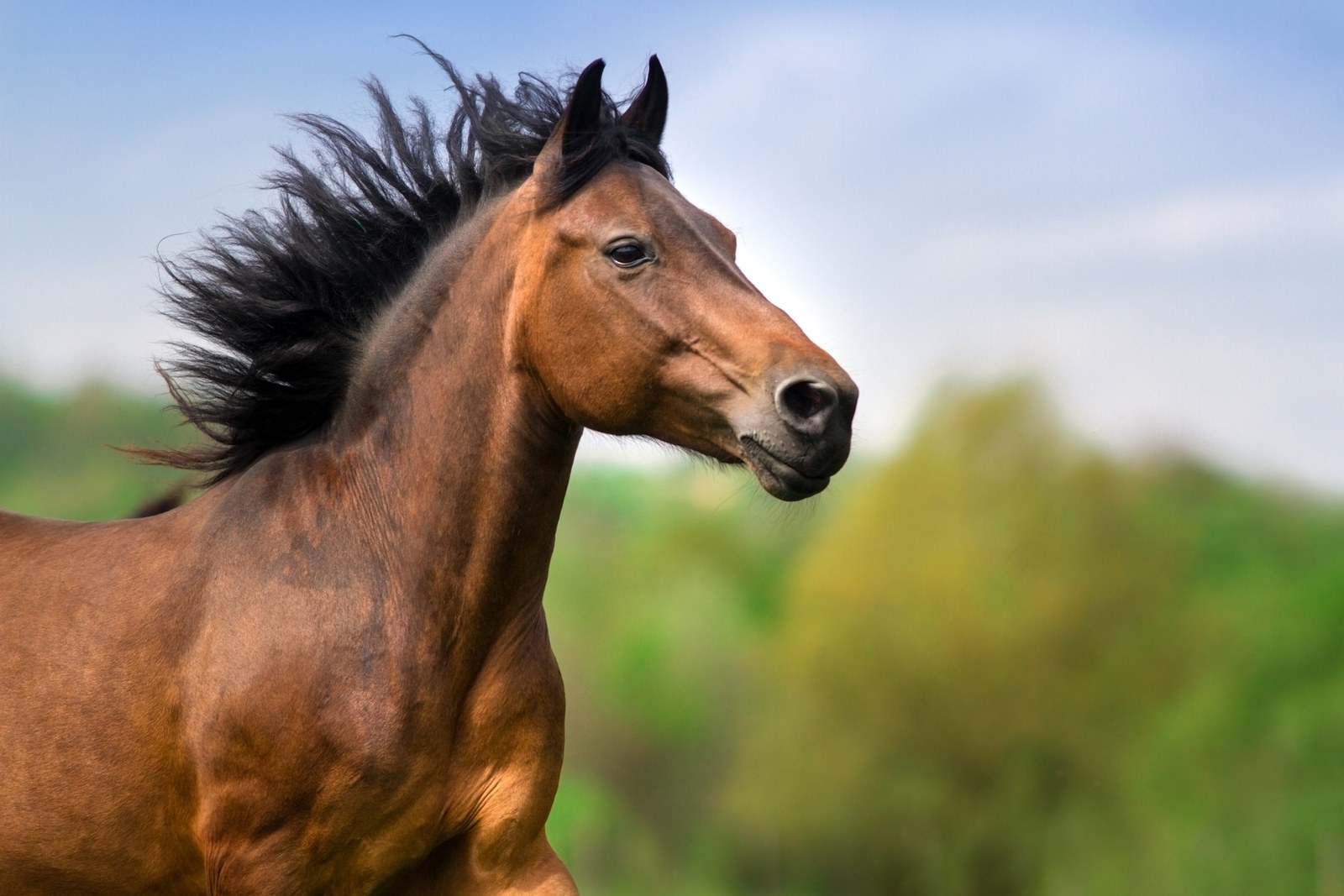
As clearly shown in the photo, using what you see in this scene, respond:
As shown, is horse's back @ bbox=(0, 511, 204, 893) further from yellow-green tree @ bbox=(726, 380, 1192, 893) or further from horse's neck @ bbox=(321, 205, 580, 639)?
yellow-green tree @ bbox=(726, 380, 1192, 893)

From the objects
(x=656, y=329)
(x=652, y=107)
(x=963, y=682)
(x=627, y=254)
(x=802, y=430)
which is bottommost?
(x=963, y=682)

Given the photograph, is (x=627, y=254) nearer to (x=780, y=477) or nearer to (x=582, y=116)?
(x=582, y=116)

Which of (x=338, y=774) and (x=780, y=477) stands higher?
(x=780, y=477)

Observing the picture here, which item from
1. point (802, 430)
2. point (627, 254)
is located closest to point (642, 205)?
point (627, 254)

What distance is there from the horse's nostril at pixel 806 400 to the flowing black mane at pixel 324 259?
987 millimetres

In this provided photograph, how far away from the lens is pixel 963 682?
58.1 feet

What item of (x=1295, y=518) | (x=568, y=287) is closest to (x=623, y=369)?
(x=568, y=287)

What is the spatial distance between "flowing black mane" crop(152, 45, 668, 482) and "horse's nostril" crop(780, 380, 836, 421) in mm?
987

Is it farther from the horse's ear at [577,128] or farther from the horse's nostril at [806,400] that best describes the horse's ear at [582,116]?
the horse's nostril at [806,400]

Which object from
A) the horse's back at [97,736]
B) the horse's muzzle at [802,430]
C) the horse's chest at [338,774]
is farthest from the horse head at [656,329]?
the horse's back at [97,736]

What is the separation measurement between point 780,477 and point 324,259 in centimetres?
167

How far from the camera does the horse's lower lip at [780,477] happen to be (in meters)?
2.87

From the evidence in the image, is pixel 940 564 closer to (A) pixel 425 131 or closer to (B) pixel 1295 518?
(B) pixel 1295 518

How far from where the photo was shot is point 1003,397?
52.7 feet
